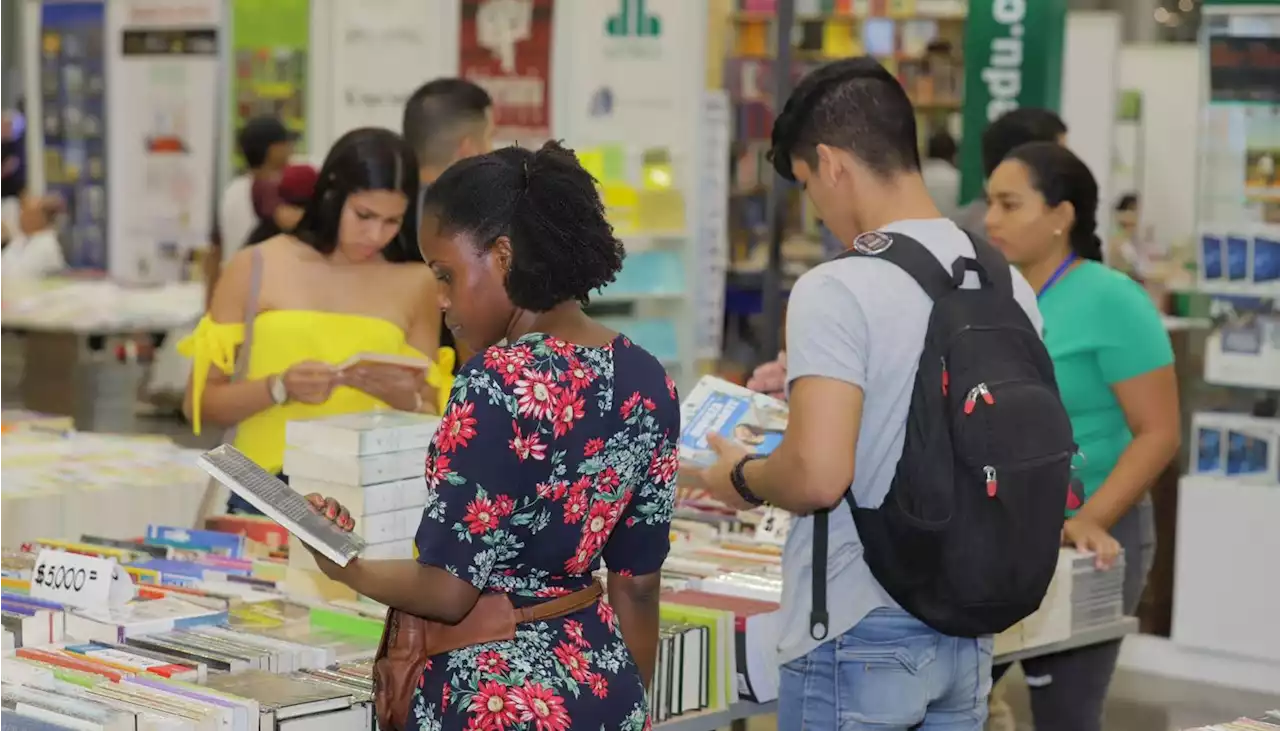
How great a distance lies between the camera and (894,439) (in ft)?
8.08

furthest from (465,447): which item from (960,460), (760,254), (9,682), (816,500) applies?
(760,254)

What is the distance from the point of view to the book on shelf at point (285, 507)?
→ 198 centimetres

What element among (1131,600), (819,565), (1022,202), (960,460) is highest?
(1022,202)

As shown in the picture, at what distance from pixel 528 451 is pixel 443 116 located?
2436 millimetres

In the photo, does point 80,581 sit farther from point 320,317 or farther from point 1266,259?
point 1266,259

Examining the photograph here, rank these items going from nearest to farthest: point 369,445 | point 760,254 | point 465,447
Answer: point 465,447 < point 369,445 < point 760,254

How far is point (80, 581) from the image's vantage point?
110 inches

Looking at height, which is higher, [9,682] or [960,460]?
[960,460]

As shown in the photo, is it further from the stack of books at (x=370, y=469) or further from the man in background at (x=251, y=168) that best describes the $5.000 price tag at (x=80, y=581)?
the man in background at (x=251, y=168)

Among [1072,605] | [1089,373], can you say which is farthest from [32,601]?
[1089,373]

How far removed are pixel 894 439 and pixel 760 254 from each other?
33.6ft

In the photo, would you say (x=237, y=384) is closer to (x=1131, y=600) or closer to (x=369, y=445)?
(x=369, y=445)

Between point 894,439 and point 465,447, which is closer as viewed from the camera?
point 465,447

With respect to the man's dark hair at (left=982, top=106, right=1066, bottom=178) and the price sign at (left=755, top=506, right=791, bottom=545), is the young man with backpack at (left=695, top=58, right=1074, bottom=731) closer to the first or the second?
the price sign at (left=755, top=506, right=791, bottom=545)
